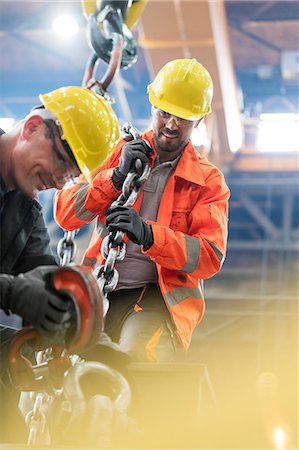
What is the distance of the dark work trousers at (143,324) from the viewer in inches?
118

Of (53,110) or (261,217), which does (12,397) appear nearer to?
(53,110)

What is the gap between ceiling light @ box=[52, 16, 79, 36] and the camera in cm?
891

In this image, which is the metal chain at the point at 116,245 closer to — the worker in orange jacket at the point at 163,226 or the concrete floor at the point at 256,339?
the worker in orange jacket at the point at 163,226

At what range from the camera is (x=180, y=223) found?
3.19 meters

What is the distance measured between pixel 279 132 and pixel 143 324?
7.75 metres

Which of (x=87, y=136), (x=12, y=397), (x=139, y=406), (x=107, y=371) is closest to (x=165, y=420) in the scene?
(x=139, y=406)

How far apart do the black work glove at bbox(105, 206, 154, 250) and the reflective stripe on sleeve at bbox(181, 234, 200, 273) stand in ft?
0.58

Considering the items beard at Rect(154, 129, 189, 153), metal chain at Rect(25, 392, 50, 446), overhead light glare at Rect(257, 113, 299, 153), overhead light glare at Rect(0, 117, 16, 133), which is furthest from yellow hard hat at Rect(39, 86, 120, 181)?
overhead light glare at Rect(0, 117, 16, 133)

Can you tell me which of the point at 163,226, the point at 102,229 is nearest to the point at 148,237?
the point at 163,226

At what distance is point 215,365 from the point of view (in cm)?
1063

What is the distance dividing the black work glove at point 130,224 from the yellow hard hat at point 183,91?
0.59m

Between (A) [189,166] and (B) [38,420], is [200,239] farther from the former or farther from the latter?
(B) [38,420]

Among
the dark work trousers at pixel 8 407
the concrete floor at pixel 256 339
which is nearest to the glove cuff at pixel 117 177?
the dark work trousers at pixel 8 407

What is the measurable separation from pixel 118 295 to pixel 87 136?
2.79 ft
